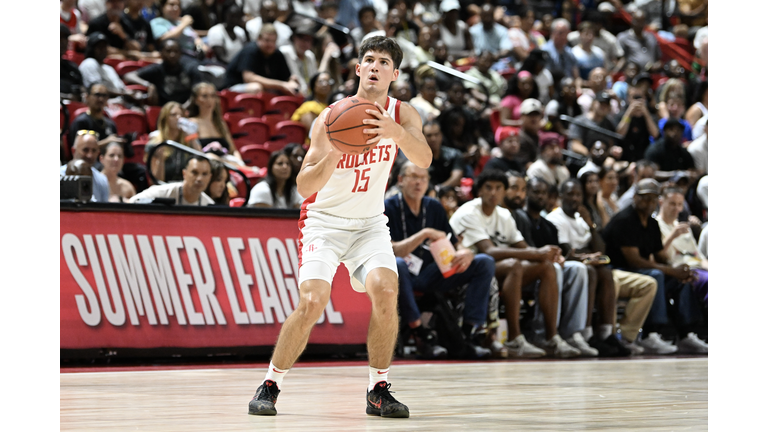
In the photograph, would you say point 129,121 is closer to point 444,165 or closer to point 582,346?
point 444,165

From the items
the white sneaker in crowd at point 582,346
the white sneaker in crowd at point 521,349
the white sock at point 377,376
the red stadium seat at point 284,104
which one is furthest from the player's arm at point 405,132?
the red stadium seat at point 284,104

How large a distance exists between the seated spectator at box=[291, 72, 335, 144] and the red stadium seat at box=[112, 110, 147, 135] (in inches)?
79.7

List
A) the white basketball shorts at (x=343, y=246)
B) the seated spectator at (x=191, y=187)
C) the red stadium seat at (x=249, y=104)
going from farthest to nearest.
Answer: the red stadium seat at (x=249, y=104)
the seated spectator at (x=191, y=187)
the white basketball shorts at (x=343, y=246)

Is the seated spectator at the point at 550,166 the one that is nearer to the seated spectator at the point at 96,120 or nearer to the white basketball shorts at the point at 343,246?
the seated spectator at the point at 96,120

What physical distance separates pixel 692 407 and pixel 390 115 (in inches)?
89.0

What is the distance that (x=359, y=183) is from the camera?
15.2ft

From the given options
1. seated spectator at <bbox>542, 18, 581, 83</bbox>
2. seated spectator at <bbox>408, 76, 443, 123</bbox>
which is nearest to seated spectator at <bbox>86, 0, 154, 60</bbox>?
seated spectator at <bbox>408, 76, 443, 123</bbox>

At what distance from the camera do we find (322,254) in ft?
14.9

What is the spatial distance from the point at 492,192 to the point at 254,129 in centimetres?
394

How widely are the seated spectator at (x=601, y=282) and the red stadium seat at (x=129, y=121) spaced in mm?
4712

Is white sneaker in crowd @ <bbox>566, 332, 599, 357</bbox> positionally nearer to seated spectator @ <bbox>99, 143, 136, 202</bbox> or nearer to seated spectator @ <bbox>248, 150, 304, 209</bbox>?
seated spectator @ <bbox>248, 150, 304, 209</bbox>

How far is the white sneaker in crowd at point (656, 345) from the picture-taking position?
9.40 m

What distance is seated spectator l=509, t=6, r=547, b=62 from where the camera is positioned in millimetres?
15984
